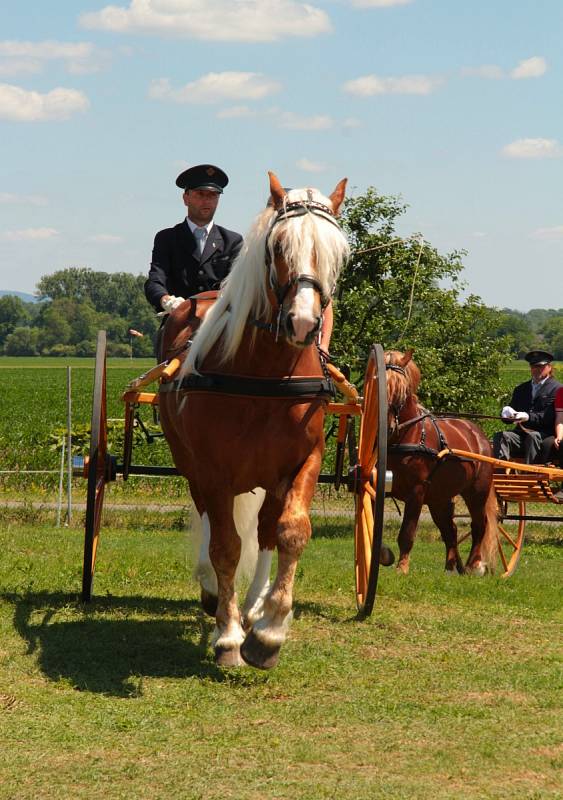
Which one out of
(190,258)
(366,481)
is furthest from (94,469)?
(366,481)

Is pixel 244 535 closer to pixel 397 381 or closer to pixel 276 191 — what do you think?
pixel 276 191

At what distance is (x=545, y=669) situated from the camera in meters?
6.08

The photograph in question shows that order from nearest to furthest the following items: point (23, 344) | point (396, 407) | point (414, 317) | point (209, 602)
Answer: point (209, 602)
point (396, 407)
point (414, 317)
point (23, 344)

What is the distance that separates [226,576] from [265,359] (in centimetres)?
126

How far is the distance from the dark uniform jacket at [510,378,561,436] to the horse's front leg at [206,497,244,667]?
662 cm

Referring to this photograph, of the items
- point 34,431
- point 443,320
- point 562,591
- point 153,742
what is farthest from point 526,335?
point 153,742

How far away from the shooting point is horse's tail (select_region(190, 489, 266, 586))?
7.13 metres

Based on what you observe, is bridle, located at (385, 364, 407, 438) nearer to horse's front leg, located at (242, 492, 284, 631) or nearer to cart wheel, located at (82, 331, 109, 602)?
cart wheel, located at (82, 331, 109, 602)

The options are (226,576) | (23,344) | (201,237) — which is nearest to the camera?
(226,576)

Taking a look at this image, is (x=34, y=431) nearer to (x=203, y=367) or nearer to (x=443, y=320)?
(x=443, y=320)

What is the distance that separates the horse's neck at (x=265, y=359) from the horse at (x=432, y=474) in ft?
17.2

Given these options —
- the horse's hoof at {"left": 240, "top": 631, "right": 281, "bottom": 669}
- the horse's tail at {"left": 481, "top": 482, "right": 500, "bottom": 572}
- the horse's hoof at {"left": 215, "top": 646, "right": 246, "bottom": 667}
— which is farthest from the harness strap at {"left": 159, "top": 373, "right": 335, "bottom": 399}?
the horse's tail at {"left": 481, "top": 482, "right": 500, "bottom": 572}

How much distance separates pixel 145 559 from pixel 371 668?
4197 millimetres

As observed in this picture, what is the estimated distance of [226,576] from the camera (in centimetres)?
604
